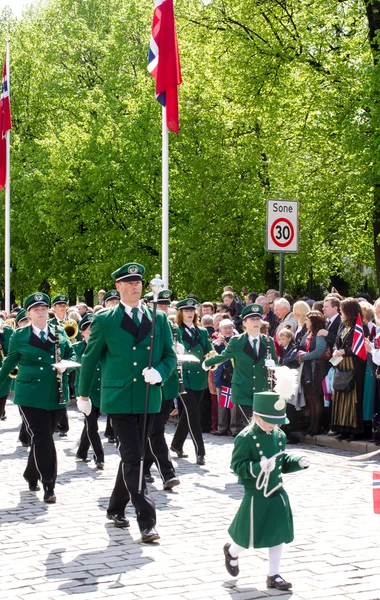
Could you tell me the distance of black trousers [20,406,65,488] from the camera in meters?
9.84

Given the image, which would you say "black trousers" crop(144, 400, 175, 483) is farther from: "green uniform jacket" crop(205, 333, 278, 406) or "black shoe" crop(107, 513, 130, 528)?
"black shoe" crop(107, 513, 130, 528)

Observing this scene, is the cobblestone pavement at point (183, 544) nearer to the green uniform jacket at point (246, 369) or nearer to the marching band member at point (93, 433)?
the marching band member at point (93, 433)

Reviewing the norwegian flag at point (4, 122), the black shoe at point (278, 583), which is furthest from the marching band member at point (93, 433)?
the norwegian flag at point (4, 122)

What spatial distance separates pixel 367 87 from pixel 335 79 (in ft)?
7.75

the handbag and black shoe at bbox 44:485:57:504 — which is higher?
the handbag

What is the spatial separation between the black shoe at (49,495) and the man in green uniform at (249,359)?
95.6 inches

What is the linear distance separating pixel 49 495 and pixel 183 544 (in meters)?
2.32

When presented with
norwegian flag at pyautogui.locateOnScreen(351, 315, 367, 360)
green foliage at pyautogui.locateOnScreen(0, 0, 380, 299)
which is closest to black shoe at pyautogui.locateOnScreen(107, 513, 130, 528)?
norwegian flag at pyautogui.locateOnScreen(351, 315, 367, 360)

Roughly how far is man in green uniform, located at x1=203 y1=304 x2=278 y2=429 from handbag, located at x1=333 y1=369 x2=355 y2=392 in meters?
2.21

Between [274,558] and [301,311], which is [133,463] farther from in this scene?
[301,311]

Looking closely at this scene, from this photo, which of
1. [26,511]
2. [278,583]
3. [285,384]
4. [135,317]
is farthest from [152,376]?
[26,511]

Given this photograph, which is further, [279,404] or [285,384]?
[279,404]

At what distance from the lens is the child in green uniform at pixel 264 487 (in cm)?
650

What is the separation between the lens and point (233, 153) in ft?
83.4
